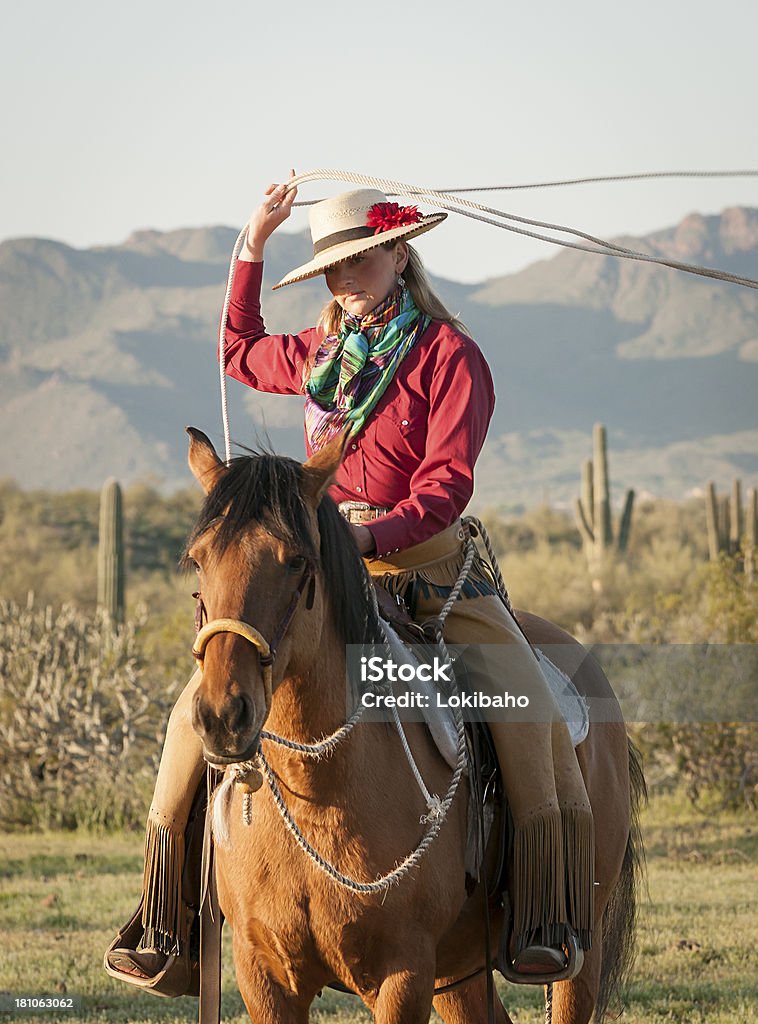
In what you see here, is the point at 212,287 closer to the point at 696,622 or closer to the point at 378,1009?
the point at 696,622

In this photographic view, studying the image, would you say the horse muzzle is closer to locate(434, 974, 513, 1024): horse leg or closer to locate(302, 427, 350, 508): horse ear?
locate(302, 427, 350, 508): horse ear

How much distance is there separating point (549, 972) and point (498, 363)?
122739 mm

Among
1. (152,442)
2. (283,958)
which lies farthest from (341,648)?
(152,442)

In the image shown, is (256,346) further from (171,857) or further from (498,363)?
(498,363)

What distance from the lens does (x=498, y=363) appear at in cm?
12606

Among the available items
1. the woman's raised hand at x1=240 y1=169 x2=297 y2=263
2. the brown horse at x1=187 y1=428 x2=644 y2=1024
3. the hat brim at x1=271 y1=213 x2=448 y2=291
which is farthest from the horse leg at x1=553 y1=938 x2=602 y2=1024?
the woman's raised hand at x1=240 y1=169 x2=297 y2=263

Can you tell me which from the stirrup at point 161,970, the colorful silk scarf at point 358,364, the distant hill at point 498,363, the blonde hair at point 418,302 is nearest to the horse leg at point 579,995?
the stirrup at point 161,970

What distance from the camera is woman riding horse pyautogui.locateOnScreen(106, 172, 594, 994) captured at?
15.1ft

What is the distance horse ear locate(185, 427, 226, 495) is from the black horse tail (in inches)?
118

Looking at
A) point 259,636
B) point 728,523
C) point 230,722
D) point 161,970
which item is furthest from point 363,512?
point 728,523

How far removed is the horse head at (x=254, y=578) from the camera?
3.37m

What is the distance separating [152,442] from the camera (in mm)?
105375

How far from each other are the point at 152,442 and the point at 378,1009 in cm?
10300

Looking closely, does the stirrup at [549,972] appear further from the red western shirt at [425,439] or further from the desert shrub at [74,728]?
the desert shrub at [74,728]
